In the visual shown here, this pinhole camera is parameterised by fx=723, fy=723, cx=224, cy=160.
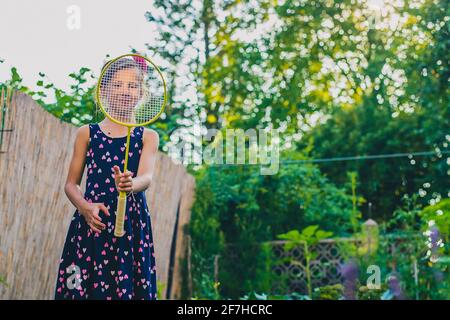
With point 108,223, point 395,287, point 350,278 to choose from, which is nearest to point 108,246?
point 108,223

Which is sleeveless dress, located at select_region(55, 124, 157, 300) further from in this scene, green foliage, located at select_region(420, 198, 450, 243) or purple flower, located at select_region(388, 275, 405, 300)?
purple flower, located at select_region(388, 275, 405, 300)

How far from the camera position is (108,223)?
104 inches

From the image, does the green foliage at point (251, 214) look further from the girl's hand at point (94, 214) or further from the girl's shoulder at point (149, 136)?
the girl's hand at point (94, 214)

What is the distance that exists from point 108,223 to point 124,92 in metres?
0.48

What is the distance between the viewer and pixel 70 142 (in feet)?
15.4

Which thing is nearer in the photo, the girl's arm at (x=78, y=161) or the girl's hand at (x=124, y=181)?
the girl's hand at (x=124, y=181)

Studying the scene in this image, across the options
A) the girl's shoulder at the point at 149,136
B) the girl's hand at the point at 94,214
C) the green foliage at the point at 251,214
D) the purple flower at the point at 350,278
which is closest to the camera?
the girl's hand at the point at 94,214

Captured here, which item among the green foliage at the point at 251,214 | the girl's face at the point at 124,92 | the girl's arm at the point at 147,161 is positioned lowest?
the girl's arm at the point at 147,161

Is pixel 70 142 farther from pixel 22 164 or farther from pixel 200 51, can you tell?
pixel 200 51

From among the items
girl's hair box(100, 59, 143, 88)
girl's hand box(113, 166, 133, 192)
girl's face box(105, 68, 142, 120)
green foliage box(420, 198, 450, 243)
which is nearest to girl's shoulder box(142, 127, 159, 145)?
girl's face box(105, 68, 142, 120)

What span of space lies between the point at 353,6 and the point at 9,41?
32.7 feet

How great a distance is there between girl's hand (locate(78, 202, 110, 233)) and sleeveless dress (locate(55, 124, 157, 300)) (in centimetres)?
9

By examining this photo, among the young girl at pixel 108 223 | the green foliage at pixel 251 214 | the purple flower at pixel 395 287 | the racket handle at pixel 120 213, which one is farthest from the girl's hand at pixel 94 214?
the green foliage at pixel 251 214

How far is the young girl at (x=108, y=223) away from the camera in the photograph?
8.48ft
